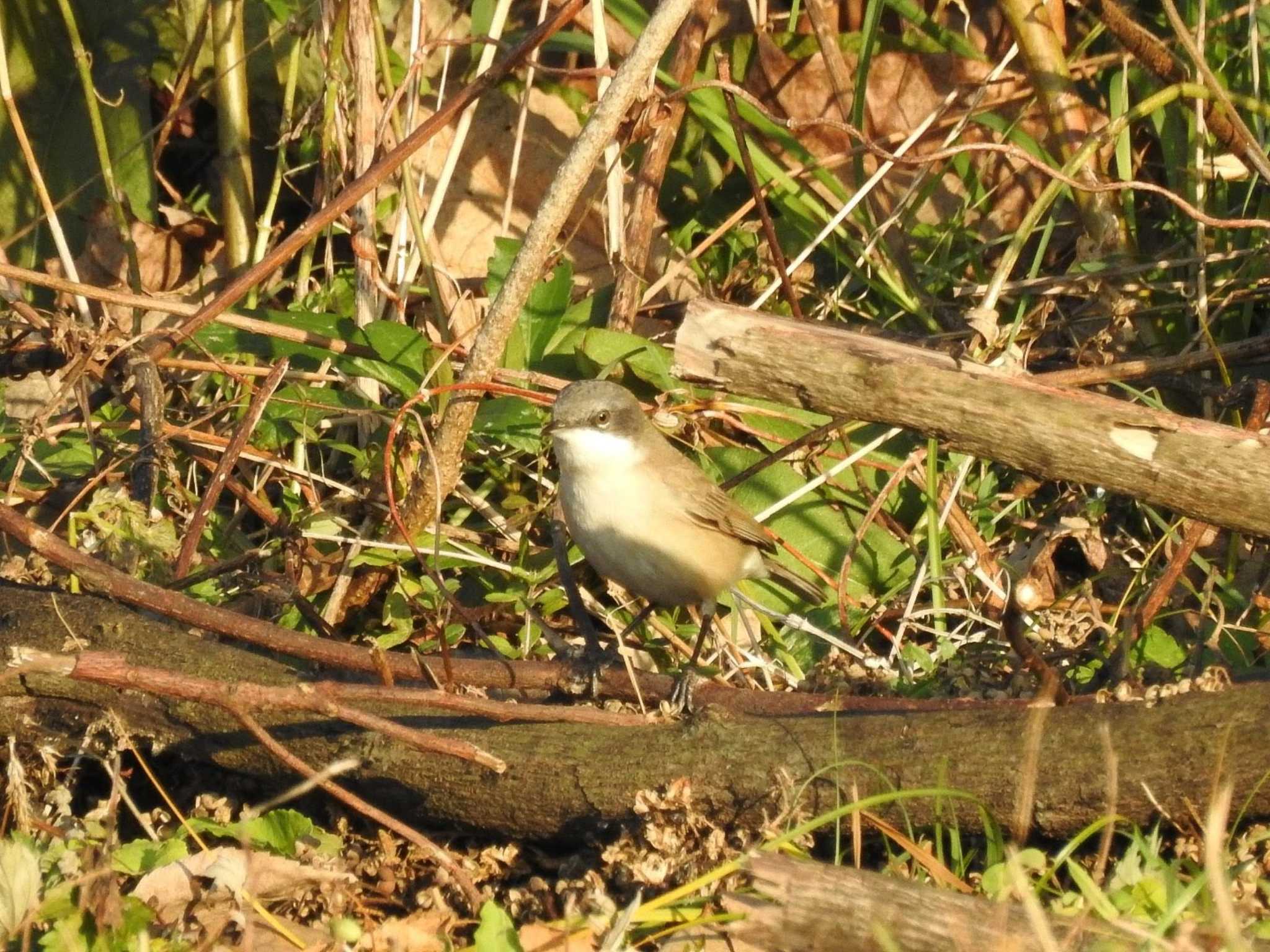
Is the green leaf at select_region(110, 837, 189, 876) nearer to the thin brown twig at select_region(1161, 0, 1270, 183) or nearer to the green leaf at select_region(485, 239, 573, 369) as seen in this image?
the green leaf at select_region(485, 239, 573, 369)

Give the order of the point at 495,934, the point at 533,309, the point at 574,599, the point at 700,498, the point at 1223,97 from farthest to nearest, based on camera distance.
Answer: the point at 533,309 < the point at 1223,97 < the point at 700,498 < the point at 574,599 < the point at 495,934

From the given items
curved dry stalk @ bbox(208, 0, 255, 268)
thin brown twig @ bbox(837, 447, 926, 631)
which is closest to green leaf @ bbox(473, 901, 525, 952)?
thin brown twig @ bbox(837, 447, 926, 631)

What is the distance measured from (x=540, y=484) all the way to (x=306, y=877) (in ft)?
7.19

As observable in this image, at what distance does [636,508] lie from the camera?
15.6 ft

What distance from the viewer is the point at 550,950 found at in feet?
10.3

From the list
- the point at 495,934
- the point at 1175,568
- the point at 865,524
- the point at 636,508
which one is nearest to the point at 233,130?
the point at 636,508

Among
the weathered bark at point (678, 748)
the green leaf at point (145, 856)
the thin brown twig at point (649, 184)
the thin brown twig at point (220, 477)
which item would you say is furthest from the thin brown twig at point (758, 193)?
the green leaf at point (145, 856)

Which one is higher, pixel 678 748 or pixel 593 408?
pixel 593 408

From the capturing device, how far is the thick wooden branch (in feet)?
10.9

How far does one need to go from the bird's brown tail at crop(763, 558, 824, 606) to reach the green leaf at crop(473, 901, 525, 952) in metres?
2.34

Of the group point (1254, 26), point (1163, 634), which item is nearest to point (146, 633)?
point (1163, 634)

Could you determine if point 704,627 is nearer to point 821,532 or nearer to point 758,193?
point 821,532

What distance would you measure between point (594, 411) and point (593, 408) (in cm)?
1

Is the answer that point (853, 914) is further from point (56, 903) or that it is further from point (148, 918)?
point (56, 903)
